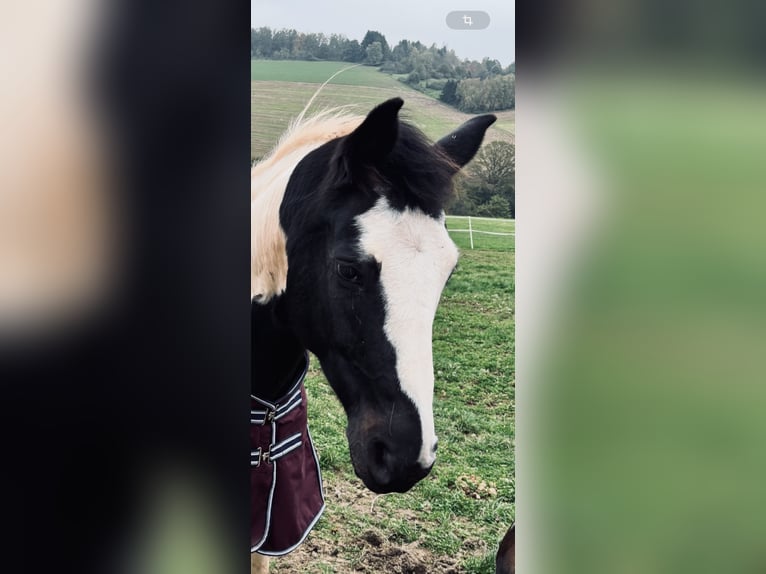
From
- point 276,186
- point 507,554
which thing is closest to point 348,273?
point 276,186

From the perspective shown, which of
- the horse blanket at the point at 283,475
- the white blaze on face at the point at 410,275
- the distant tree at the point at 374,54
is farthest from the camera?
the horse blanket at the point at 283,475

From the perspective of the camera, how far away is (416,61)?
258 cm

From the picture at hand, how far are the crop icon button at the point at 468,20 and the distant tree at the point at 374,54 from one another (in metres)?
0.26

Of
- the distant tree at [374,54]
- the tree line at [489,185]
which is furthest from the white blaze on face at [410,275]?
the distant tree at [374,54]

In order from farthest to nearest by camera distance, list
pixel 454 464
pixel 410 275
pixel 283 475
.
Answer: pixel 283 475
pixel 454 464
pixel 410 275

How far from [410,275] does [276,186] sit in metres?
0.59

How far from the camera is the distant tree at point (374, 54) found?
2.60 m

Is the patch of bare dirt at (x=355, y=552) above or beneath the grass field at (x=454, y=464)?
beneath

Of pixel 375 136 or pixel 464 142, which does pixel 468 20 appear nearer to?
pixel 464 142

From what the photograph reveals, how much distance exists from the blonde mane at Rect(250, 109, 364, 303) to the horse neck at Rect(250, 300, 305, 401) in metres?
0.10

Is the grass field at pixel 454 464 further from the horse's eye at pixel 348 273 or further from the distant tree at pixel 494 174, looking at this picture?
the horse's eye at pixel 348 273
